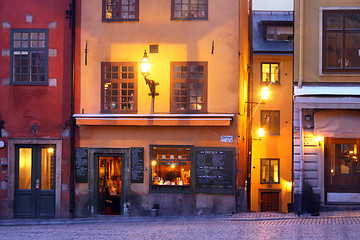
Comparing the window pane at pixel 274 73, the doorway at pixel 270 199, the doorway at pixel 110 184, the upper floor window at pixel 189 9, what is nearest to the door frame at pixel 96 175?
the doorway at pixel 110 184

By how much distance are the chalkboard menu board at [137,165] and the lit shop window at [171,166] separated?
36 centimetres

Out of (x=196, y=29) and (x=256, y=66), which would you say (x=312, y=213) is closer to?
(x=196, y=29)

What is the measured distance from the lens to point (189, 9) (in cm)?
1742

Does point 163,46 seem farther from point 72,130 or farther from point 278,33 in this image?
point 278,33

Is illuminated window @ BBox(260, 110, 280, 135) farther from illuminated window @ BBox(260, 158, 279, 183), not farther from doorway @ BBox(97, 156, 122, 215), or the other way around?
doorway @ BBox(97, 156, 122, 215)

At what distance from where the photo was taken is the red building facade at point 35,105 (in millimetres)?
17906

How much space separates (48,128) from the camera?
17938 mm

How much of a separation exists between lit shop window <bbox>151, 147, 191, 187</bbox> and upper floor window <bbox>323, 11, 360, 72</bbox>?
530 cm

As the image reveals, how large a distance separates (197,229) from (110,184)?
504cm

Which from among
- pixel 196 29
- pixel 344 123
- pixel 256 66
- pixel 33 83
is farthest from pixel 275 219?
pixel 256 66

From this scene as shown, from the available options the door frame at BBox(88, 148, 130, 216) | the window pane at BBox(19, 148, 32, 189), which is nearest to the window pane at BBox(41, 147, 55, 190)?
the window pane at BBox(19, 148, 32, 189)

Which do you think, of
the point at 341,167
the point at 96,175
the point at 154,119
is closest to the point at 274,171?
the point at 341,167

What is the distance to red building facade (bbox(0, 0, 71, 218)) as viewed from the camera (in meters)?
17.9

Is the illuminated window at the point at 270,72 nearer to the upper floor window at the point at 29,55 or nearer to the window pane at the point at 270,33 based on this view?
the window pane at the point at 270,33
